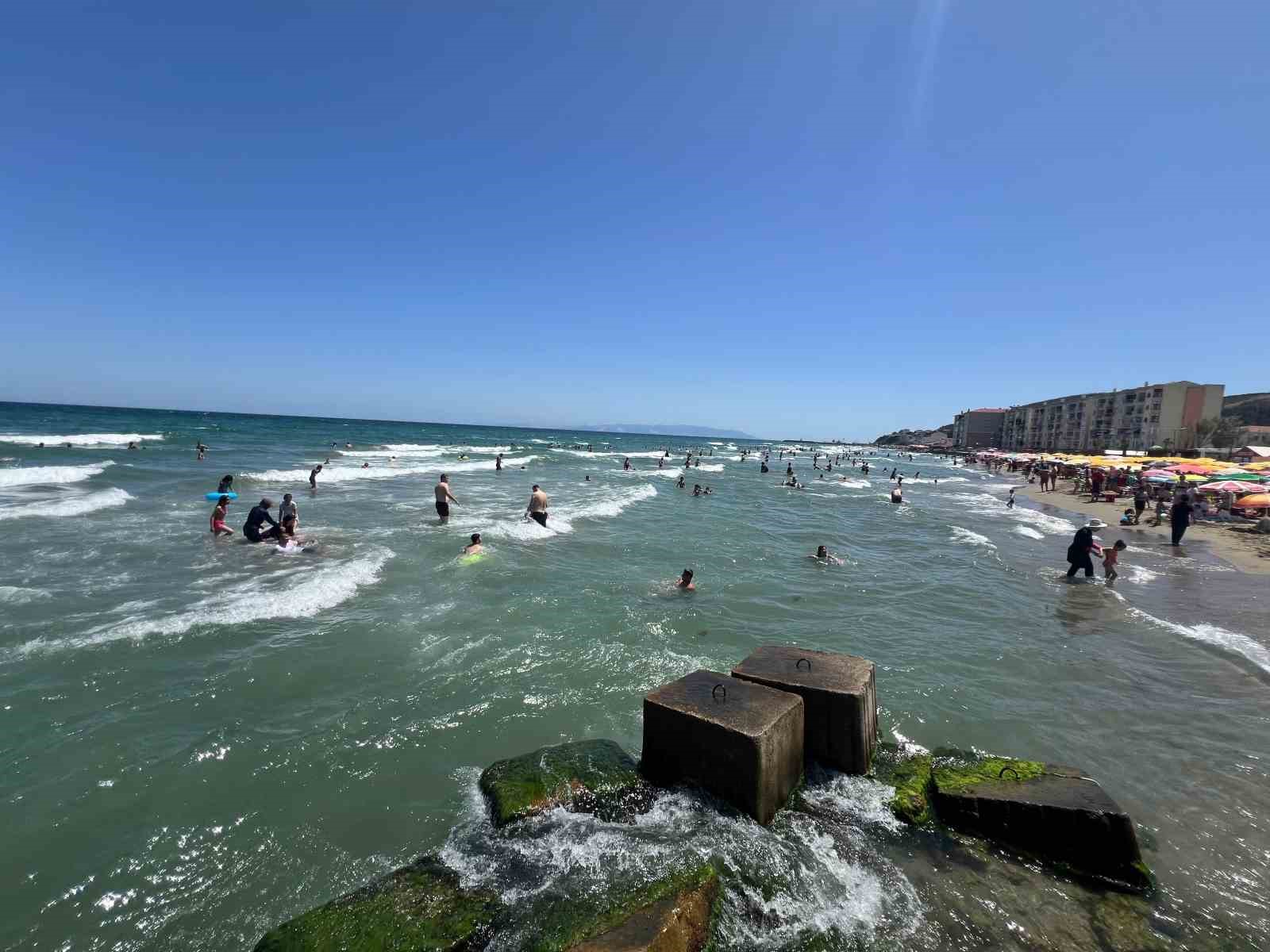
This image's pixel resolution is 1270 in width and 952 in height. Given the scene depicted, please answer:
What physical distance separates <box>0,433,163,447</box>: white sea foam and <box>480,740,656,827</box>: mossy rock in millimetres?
52952

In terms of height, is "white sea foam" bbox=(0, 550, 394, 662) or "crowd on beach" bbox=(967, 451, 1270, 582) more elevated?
"crowd on beach" bbox=(967, 451, 1270, 582)

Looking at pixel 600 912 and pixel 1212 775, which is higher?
pixel 600 912

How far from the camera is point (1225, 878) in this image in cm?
405

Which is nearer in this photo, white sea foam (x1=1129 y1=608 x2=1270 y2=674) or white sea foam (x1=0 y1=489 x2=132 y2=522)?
white sea foam (x1=1129 y1=608 x2=1270 y2=674)

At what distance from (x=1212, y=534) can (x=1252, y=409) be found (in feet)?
389

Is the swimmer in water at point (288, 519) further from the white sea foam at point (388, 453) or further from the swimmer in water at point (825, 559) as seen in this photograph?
the white sea foam at point (388, 453)

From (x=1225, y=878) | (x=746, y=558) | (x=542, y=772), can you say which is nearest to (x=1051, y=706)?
(x=1225, y=878)

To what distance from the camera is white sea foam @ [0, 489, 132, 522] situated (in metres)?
16.3

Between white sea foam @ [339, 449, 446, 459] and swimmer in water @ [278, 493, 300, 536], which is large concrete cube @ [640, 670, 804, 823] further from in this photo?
white sea foam @ [339, 449, 446, 459]

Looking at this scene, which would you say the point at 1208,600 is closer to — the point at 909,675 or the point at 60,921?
the point at 909,675

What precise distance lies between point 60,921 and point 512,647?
192 inches

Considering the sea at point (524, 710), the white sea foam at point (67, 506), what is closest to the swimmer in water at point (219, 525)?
the sea at point (524, 710)

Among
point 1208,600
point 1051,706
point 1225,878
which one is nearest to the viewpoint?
point 1225,878

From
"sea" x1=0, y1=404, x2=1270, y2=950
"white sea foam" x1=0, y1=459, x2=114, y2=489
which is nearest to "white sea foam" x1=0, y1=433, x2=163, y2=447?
"white sea foam" x1=0, y1=459, x2=114, y2=489
